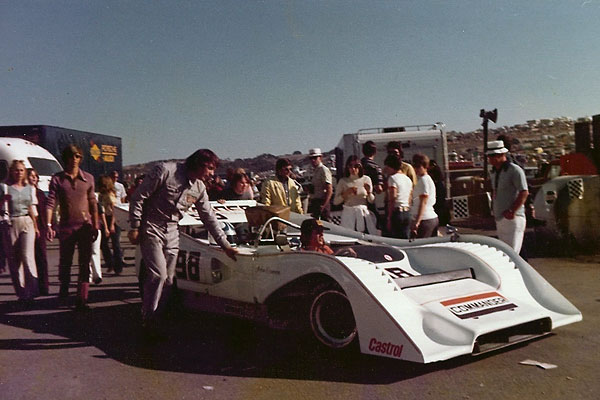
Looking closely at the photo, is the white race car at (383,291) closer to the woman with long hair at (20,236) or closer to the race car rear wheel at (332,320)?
the race car rear wheel at (332,320)

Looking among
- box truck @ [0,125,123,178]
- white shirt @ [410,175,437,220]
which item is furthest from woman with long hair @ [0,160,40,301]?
box truck @ [0,125,123,178]

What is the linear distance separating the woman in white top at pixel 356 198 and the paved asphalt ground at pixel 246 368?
251 centimetres

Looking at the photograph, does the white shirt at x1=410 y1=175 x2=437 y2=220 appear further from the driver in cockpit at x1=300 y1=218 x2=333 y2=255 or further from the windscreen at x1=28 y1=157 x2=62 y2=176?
the windscreen at x1=28 y1=157 x2=62 y2=176

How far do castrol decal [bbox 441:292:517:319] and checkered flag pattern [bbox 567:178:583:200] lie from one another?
603 cm

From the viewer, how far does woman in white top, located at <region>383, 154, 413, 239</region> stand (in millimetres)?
7211

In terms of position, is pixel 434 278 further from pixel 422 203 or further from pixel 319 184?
pixel 319 184

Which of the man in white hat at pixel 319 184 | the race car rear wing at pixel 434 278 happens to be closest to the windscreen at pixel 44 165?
the man in white hat at pixel 319 184

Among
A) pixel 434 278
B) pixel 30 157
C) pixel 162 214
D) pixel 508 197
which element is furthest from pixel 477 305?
pixel 30 157

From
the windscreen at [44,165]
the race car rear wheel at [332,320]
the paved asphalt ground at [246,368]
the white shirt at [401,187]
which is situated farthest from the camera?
the windscreen at [44,165]

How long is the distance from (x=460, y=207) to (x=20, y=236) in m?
8.07

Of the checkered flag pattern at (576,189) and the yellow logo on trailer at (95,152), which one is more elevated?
the yellow logo on trailer at (95,152)

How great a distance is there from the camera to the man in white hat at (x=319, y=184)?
896 cm

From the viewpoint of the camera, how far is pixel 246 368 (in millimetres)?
4559

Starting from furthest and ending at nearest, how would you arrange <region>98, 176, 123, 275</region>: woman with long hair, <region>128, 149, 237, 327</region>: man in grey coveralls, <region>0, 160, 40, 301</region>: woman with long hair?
<region>98, 176, 123, 275</region>: woman with long hair < <region>0, 160, 40, 301</region>: woman with long hair < <region>128, 149, 237, 327</region>: man in grey coveralls
